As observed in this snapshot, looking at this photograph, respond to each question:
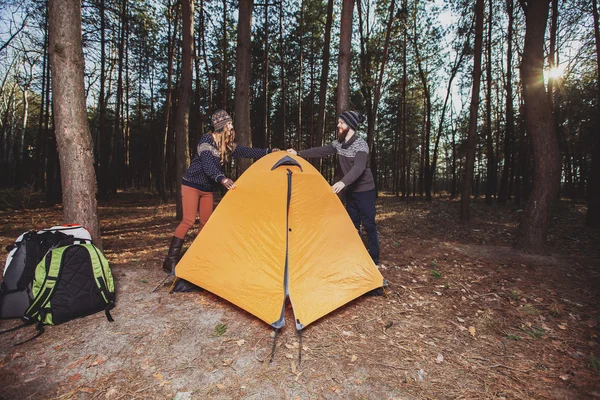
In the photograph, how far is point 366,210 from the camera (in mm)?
4328

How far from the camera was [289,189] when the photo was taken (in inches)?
132

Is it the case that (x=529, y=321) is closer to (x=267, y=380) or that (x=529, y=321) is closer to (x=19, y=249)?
(x=267, y=380)

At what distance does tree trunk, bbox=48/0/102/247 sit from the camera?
3629 mm

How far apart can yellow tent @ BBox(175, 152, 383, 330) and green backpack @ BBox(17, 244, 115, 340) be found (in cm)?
91

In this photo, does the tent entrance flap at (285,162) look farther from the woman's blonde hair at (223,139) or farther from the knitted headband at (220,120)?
the knitted headband at (220,120)

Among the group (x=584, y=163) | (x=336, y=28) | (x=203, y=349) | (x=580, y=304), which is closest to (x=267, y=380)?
(x=203, y=349)

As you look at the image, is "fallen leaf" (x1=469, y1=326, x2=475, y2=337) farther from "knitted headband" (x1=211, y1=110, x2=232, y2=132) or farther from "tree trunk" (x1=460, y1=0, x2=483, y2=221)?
"tree trunk" (x1=460, y1=0, x2=483, y2=221)

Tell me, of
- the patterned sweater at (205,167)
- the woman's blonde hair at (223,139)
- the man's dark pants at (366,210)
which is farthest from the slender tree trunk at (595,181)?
the patterned sweater at (205,167)

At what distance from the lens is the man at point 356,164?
4145mm

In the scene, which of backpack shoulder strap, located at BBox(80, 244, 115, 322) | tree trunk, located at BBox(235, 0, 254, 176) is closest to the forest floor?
backpack shoulder strap, located at BBox(80, 244, 115, 322)

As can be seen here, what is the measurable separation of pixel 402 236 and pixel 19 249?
7.49m

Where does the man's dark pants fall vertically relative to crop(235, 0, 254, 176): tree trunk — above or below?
below

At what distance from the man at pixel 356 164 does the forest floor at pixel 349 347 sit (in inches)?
44.1

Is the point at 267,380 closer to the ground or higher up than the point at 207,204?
closer to the ground
